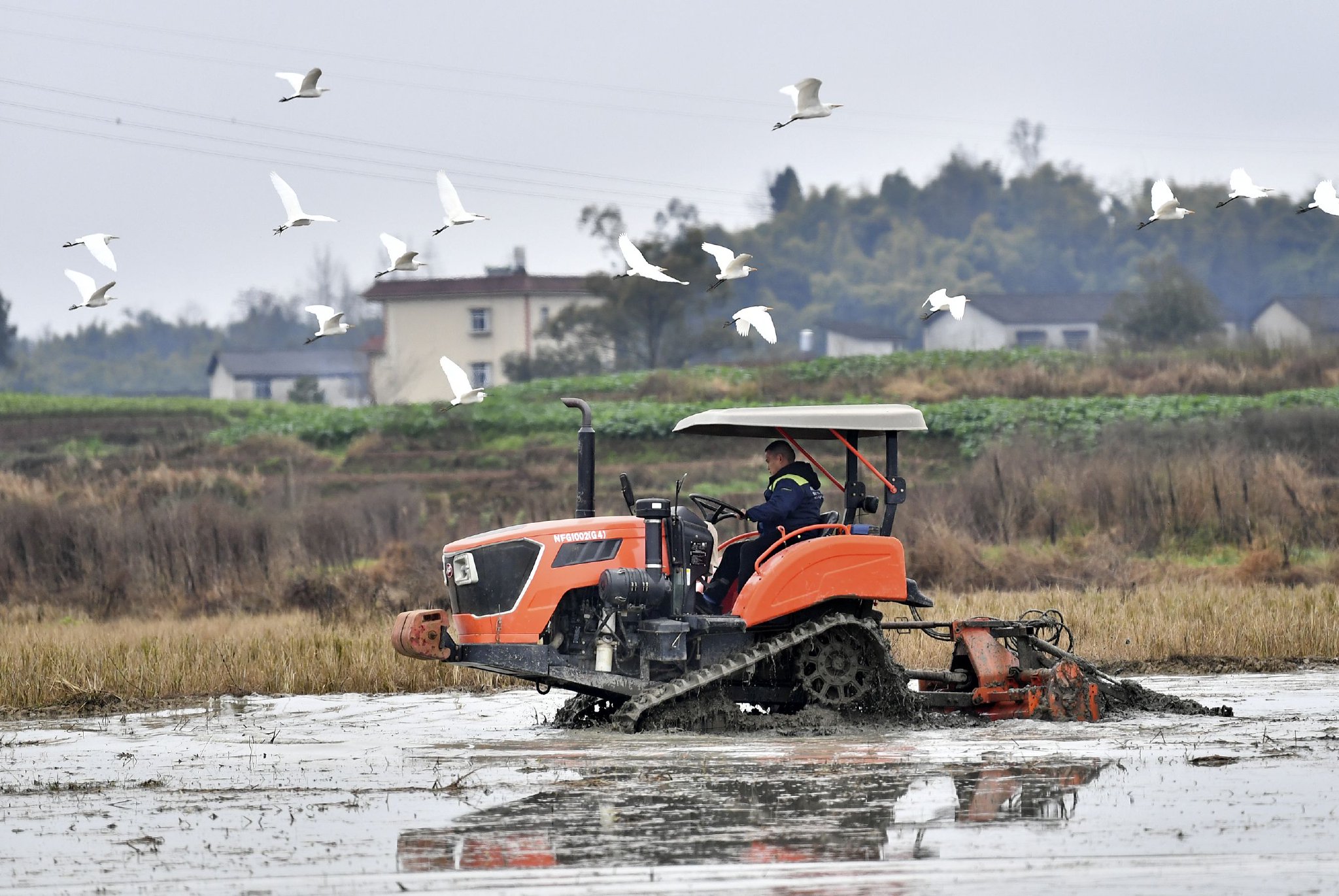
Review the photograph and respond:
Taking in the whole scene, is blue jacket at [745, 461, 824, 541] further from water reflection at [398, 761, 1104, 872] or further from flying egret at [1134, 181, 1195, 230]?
flying egret at [1134, 181, 1195, 230]

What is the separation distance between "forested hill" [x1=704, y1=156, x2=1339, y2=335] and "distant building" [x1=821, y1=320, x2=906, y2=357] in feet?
13.8

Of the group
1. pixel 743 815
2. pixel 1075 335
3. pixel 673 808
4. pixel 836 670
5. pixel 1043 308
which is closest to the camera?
pixel 743 815

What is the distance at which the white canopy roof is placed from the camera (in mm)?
10445

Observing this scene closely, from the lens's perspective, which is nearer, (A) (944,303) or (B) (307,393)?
(A) (944,303)

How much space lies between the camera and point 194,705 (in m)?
13.0

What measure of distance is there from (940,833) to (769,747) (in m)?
2.47

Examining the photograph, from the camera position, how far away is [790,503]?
10.7m

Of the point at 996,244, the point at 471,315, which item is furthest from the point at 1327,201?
the point at 996,244

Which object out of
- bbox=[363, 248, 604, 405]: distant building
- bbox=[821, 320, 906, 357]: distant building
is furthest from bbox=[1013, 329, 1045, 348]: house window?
bbox=[363, 248, 604, 405]: distant building

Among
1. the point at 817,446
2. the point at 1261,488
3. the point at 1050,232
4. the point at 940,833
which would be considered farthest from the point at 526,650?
the point at 1050,232

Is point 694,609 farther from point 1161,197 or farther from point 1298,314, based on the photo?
point 1298,314

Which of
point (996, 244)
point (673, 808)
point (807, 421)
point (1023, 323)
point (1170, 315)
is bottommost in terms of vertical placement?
point (673, 808)

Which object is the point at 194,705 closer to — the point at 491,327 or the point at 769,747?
the point at 769,747

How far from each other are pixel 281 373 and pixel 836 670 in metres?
71.1
